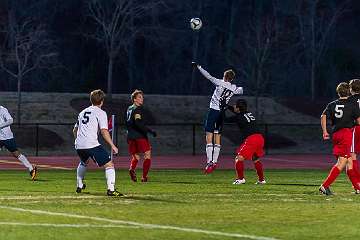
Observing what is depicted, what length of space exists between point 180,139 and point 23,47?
10556mm

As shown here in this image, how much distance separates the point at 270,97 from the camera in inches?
2557

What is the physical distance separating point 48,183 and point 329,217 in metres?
8.83

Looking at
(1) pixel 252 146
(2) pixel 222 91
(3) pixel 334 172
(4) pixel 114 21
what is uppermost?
(4) pixel 114 21

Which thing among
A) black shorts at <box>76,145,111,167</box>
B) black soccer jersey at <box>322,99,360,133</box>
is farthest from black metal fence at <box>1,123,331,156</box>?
black soccer jersey at <box>322,99,360,133</box>

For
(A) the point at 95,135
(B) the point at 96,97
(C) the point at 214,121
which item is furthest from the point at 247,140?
(B) the point at 96,97

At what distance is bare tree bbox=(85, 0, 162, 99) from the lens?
5744cm

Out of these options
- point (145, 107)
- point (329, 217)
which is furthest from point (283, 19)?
point (329, 217)

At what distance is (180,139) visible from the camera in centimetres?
5025

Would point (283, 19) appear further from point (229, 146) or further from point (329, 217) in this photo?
point (329, 217)

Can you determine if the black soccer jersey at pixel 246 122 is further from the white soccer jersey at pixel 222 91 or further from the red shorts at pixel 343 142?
the red shorts at pixel 343 142

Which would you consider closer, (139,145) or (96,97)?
(96,97)

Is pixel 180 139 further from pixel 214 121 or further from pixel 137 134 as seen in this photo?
pixel 137 134

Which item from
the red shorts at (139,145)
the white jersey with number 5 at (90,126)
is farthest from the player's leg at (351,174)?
the red shorts at (139,145)

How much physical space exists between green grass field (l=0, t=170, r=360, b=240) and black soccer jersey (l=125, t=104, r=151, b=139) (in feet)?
3.59
